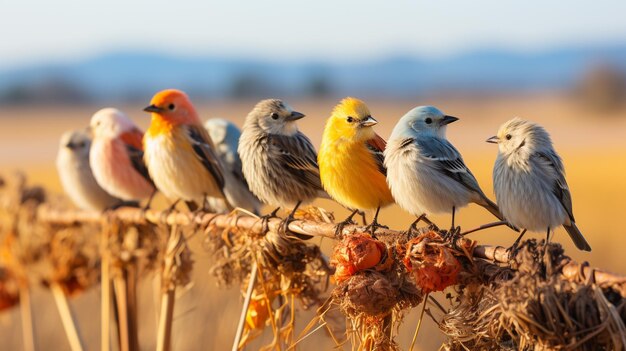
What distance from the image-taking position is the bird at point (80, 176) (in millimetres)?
9414

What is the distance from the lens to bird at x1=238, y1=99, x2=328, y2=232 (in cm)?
608

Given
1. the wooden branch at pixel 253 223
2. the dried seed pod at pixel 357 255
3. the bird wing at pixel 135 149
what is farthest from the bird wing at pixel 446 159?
Result: the bird wing at pixel 135 149

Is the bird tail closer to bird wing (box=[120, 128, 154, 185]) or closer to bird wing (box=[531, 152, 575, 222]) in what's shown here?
bird wing (box=[531, 152, 575, 222])

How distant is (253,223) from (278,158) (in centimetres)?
167

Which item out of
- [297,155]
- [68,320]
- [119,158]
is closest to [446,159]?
[297,155]

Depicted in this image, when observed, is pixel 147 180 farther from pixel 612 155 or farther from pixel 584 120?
pixel 584 120

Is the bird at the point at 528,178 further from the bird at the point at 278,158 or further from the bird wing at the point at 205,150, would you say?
the bird wing at the point at 205,150

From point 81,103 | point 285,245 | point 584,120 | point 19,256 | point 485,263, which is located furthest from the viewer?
point 81,103

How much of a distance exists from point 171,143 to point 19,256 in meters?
1.51

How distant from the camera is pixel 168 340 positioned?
16.4 feet

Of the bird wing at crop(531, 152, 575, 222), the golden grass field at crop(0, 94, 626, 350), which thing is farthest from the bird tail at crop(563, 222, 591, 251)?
the golden grass field at crop(0, 94, 626, 350)

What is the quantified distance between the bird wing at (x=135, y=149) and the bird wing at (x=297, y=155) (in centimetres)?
263

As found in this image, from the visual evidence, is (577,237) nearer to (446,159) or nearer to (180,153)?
(446,159)

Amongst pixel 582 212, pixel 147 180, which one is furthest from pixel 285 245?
pixel 582 212
